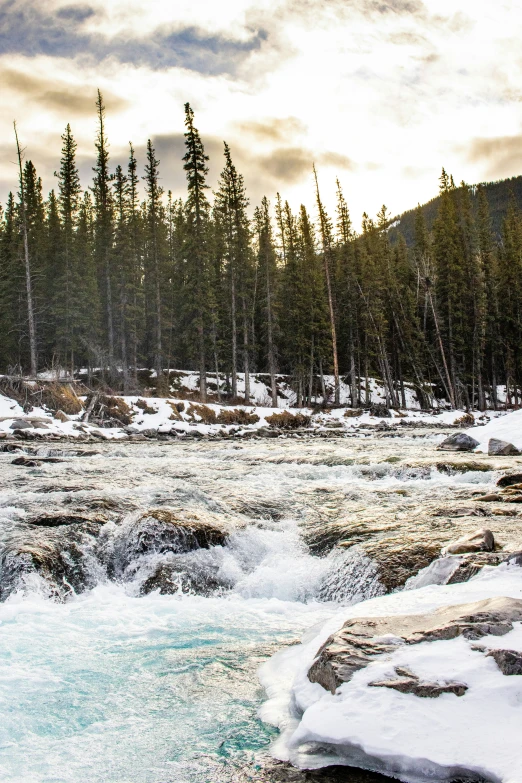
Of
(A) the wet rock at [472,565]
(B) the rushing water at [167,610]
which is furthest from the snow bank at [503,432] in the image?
(A) the wet rock at [472,565]

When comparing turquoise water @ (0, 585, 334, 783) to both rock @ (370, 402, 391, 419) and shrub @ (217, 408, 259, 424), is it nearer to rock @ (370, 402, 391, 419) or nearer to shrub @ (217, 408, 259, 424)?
shrub @ (217, 408, 259, 424)

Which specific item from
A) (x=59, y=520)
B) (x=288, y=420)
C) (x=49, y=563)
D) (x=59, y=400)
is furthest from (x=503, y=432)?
(x=59, y=400)

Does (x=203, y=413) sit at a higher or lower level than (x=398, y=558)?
higher

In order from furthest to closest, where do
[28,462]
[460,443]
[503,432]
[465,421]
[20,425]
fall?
[465,421] → [20,425] → [460,443] → [503,432] → [28,462]

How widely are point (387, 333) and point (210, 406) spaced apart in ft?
62.7

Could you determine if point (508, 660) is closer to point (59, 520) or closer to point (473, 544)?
point (473, 544)

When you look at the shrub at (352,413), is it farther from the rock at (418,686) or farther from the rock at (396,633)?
the rock at (418,686)

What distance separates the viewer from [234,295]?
33531 millimetres

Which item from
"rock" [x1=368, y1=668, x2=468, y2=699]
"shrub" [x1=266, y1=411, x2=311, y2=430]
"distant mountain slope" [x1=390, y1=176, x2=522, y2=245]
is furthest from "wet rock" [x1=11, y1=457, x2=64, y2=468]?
"distant mountain slope" [x1=390, y1=176, x2=522, y2=245]

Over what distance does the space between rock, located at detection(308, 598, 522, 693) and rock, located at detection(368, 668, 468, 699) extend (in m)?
0.22

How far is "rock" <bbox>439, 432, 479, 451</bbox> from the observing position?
49.8 feet

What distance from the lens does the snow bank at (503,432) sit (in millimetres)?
13781

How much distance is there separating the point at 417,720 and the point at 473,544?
306 centimetres

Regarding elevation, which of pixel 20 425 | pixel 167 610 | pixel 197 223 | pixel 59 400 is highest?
pixel 197 223
